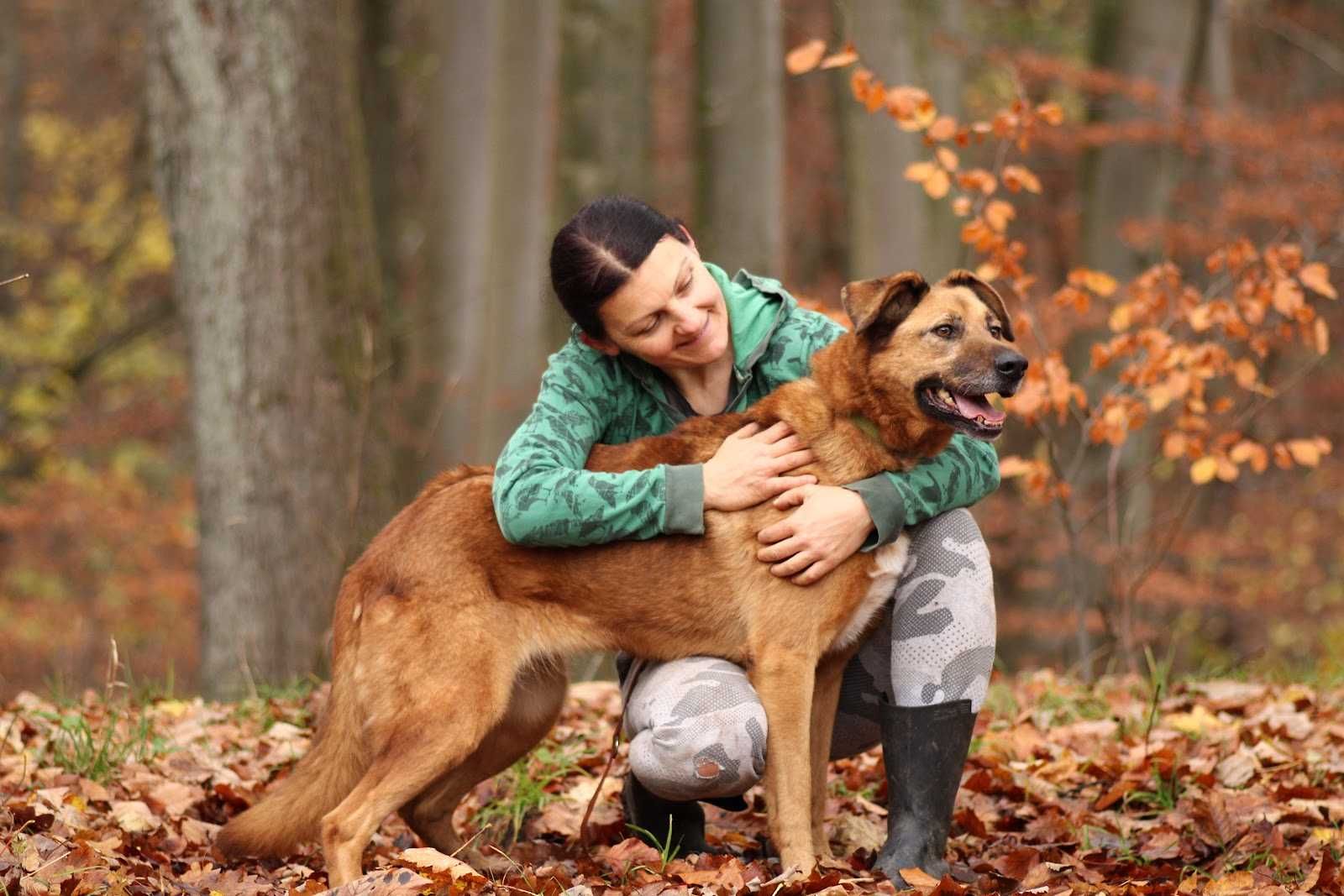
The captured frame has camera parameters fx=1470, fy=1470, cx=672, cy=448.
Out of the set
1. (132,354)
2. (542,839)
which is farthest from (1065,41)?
(542,839)

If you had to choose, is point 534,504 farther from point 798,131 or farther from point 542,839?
point 798,131

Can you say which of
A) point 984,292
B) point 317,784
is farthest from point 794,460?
point 317,784

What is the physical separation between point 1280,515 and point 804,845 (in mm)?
12591

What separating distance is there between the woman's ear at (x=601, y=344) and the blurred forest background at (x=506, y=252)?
2600 mm

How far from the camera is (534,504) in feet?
13.1

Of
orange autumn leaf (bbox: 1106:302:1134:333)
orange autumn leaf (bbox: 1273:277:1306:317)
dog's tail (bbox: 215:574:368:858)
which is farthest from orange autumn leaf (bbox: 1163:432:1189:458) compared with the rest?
dog's tail (bbox: 215:574:368:858)

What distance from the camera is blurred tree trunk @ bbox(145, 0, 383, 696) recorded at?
718 cm

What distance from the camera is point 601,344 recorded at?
4.41 meters

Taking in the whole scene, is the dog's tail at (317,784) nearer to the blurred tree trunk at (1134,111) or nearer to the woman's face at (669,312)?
the woman's face at (669,312)

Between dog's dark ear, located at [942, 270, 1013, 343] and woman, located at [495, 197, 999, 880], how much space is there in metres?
0.37

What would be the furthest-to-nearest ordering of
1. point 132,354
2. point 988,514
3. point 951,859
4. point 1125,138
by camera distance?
point 132,354, point 988,514, point 1125,138, point 951,859

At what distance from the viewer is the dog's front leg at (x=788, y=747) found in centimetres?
396

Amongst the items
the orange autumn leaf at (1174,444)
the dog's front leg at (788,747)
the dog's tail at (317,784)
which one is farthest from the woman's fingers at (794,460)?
the orange autumn leaf at (1174,444)

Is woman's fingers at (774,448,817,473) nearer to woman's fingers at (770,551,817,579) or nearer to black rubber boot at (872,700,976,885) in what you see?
woman's fingers at (770,551,817,579)
